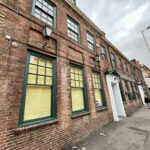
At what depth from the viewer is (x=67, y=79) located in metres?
4.30

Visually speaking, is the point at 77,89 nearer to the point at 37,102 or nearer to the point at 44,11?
the point at 37,102

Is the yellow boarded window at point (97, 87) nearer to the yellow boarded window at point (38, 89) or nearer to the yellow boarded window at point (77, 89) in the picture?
the yellow boarded window at point (77, 89)

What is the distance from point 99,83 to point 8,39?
5.80 m

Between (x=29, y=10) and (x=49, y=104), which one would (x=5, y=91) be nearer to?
(x=49, y=104)

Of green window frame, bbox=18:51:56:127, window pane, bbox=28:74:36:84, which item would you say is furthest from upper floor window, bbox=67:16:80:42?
window pane, bbox=28:74:36:84

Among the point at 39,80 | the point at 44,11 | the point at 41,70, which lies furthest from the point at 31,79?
the point at 44,11

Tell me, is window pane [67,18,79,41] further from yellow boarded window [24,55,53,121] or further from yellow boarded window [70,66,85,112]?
yellow boarded window [24,55,53,121]

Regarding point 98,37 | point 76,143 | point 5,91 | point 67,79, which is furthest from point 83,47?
point 76,143

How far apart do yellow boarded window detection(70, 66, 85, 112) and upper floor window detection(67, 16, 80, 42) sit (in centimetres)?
237

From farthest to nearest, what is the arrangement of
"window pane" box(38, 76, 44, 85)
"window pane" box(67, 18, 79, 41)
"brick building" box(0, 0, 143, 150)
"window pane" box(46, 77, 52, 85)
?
1. "window pane" box(67, 18, 79, 41)
2. "window pane" box(46, 77, 52, 85)
3. "window pane" box(38, 76, 44, 85)
4. "brick building" box(0, 0, 143, 150)

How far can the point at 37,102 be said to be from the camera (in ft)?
10.4

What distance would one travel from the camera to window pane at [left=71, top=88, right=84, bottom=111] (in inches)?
175

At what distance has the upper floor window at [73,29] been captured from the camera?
5.72 m

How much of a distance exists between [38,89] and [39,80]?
356 mm
